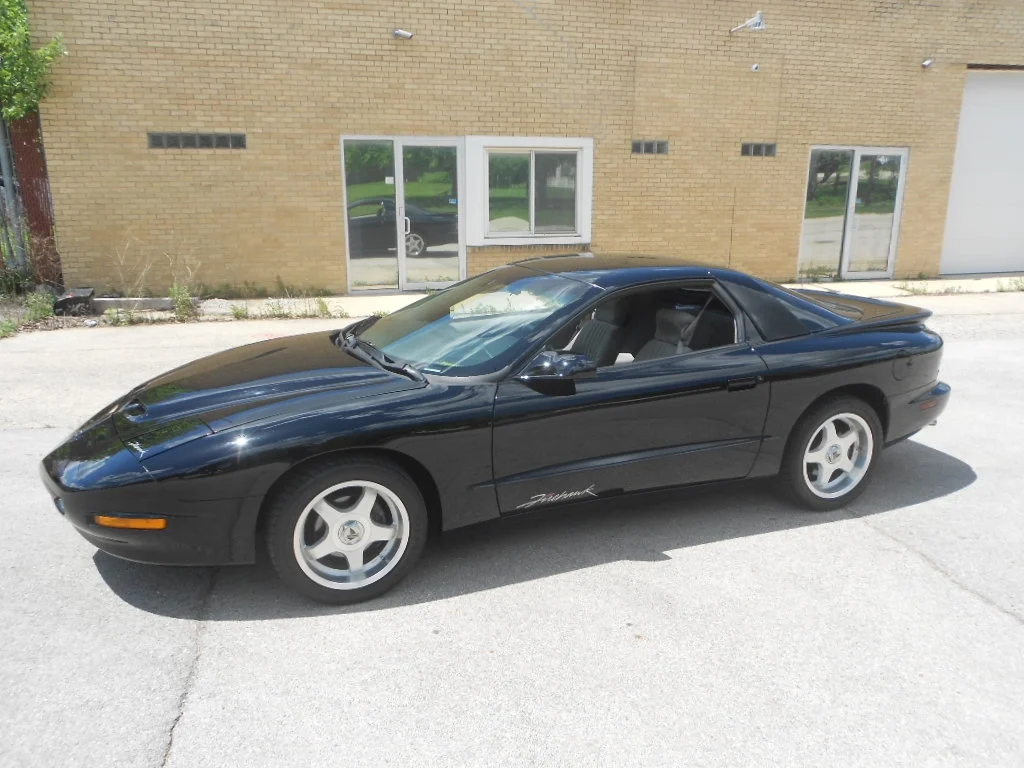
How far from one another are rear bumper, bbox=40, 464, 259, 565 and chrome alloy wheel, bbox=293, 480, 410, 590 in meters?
0.23

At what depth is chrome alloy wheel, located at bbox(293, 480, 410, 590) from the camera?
3.36 meters

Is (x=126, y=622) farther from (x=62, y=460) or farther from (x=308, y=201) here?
(x=308, y=201)

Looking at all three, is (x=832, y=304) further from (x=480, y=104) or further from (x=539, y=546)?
(x=480, y=104)

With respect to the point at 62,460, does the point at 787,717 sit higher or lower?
lower

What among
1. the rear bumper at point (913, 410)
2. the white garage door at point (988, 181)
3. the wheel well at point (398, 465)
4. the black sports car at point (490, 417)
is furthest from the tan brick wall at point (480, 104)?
the wheel well at point (398, 465)

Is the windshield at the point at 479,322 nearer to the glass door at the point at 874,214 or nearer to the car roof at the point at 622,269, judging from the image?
the car roof at the point at 622,269

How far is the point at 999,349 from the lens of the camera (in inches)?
358

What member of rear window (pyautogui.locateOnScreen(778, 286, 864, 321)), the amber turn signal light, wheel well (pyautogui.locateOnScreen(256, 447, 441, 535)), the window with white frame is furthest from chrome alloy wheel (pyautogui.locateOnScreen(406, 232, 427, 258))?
the amber turn signal light

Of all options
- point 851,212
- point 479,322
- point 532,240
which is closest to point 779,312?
point 479,322

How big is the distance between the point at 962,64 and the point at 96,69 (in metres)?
14.5

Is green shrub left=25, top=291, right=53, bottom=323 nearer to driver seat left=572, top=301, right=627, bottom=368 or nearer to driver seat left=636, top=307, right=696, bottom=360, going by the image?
driver seat left=572, top=301, right=627, bottom=368

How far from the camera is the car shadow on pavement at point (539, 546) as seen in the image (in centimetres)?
348

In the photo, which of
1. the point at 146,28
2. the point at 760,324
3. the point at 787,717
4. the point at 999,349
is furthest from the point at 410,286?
the point at 787,717

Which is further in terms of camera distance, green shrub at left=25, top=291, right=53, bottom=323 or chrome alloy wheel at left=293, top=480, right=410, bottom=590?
green shrub at left=25, top=291, right=53, bottom=323
